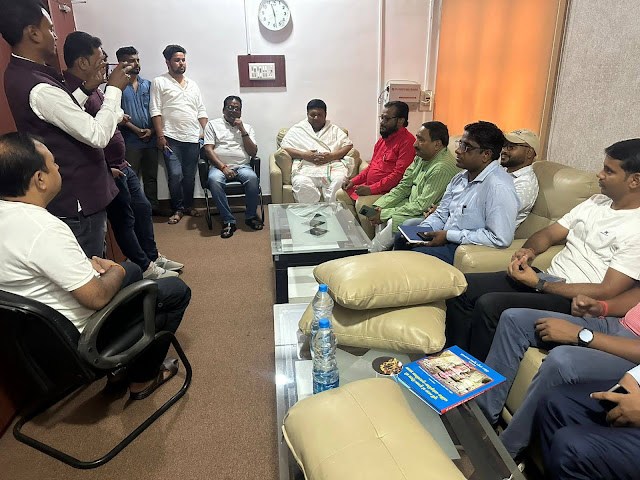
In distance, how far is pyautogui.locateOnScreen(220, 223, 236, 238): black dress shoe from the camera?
3945 millimetres

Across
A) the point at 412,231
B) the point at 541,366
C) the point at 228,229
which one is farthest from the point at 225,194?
the point at 541,366

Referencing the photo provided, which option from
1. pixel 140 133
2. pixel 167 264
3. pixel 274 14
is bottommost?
pixel 167 264

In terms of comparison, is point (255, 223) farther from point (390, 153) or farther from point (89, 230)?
point (89, 230)

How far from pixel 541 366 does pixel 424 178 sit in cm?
172

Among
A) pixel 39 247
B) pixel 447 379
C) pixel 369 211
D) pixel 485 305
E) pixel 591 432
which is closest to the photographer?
pixel 591 432

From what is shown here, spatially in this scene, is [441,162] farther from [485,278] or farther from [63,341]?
[63,341]

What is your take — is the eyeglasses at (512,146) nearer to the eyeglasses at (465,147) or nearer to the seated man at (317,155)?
the eyeglasses at (465,147)

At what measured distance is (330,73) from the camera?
15.0ft

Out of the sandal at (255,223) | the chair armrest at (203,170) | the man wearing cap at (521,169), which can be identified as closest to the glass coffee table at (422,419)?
the man wearing cap at (521,169)

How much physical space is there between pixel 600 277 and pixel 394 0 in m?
3.76

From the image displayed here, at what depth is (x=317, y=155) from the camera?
4238mm

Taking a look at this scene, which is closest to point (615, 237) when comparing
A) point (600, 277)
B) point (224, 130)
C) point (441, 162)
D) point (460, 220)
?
point (600, 277)

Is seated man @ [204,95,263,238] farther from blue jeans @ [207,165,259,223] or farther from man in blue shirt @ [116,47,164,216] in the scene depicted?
man in blue shirt @ [116,47,164,216]

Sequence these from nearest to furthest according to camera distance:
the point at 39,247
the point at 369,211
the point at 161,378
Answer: the point at 39,247 → the point at 161,378 → the point at 369,211
